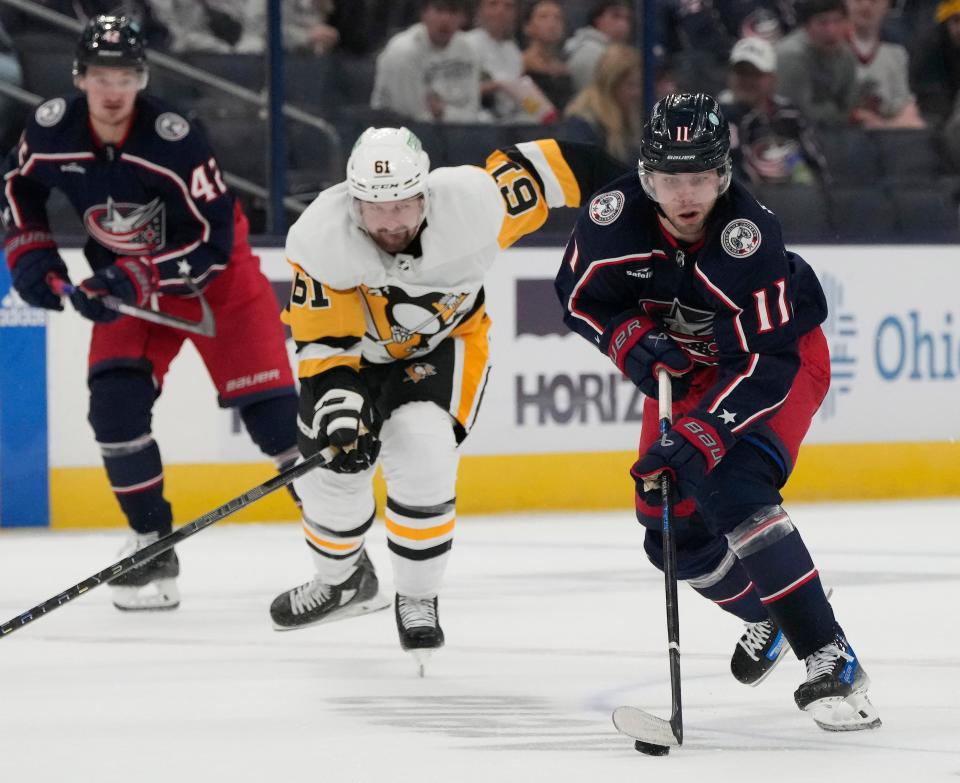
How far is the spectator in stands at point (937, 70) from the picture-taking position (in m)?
7.08

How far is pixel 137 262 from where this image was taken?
405cm

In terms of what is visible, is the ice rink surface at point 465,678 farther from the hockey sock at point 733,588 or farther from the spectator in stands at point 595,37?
the spectator in stands at point 595,37

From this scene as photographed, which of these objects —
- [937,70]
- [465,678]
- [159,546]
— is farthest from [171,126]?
[937,70]

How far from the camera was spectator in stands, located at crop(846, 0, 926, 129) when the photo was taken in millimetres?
6953

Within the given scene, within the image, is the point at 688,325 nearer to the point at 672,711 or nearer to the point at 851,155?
the point at 672,711

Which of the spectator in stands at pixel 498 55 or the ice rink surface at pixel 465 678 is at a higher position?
the spectator in stands at pixel 498 55

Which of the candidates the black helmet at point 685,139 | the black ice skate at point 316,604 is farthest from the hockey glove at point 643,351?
the black ice skate at point 316,604

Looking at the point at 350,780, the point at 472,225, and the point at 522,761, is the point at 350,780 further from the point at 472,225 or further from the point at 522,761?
the point at 472,225

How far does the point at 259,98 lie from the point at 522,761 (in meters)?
3.63

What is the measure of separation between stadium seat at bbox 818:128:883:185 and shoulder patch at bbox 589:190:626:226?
391 centimetres

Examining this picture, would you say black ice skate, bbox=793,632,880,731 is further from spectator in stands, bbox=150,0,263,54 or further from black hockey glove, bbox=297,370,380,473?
spectator in stands, bbox=150,0,263,54

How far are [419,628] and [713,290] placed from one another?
3.03 ft

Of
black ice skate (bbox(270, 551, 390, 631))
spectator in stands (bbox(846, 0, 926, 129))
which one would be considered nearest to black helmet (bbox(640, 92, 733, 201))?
black ice skate (bbox(270, 551, 390, 631))

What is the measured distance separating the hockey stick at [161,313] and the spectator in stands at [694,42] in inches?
127
